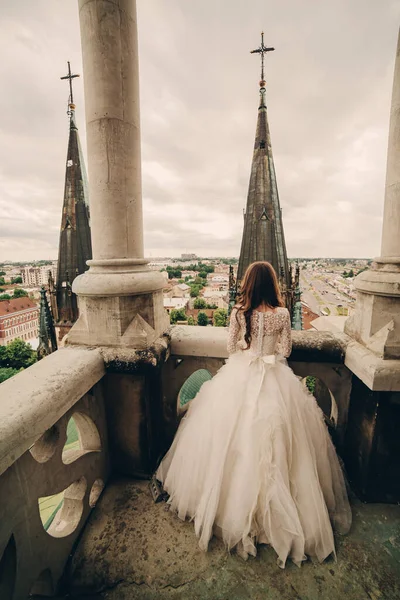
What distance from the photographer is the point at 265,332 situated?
212cm

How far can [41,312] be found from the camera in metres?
19.1

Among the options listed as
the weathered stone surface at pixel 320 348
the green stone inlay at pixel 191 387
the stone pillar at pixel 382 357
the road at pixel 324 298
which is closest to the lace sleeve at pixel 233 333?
the weathered stone surface at pixel 320 348

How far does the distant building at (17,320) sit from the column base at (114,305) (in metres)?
58.5

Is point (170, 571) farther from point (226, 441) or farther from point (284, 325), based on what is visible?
point (284, 325)

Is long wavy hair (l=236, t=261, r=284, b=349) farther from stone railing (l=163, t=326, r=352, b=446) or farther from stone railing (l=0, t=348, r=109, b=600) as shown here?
stone railing (l=0, t=348, r=109, b=600)

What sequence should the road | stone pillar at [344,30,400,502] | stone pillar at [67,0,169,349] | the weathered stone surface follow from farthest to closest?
the road, the weathered stone surface, stone pillar at [67,0,169,349], stone pillar at [344,30,400,502]

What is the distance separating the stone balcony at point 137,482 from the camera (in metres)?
1.55

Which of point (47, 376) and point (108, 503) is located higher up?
point (47, 376)

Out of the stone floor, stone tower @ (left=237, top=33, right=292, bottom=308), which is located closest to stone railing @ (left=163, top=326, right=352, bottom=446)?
the stone floor

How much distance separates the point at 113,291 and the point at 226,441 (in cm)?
134

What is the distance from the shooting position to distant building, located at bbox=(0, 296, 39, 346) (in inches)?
2116

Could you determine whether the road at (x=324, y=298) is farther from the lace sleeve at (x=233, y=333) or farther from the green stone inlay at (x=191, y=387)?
the lace sleeve at (x=233, y=333)

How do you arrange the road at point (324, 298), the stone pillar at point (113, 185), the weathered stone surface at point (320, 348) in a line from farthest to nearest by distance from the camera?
the road at point (324, 298)
the weathered stone surface at point (320, 348)
the stone pillar at point (113, 185)

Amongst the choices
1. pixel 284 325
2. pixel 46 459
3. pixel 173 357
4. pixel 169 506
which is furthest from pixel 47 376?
pixel 284 325
